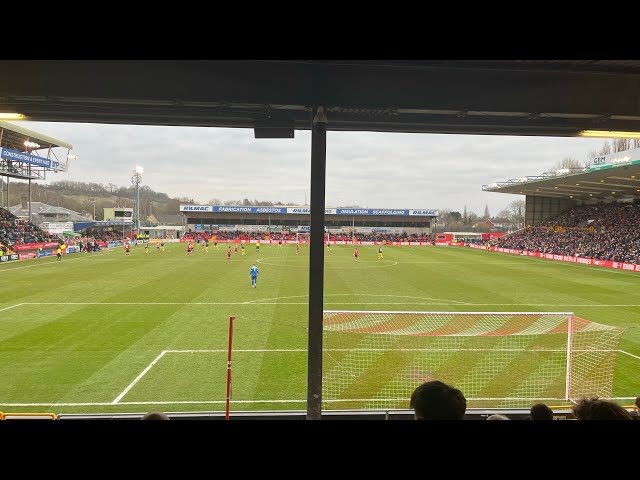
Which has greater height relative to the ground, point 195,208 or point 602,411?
point 195,208

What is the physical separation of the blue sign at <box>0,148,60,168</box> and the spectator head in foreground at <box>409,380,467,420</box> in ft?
140

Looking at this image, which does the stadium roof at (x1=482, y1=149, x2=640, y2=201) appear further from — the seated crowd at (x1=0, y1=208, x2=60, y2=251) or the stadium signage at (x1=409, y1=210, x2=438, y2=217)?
the seated crowd at (x1=0, y1=208, x2=60, y2=251)

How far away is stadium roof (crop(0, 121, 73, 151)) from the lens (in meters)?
33.7

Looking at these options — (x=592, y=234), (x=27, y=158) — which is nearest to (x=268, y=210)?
(x=27, y=158)

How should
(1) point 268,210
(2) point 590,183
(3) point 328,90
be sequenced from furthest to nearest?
(1) point 268,210, (2) point 590,183, (3) point 328,90

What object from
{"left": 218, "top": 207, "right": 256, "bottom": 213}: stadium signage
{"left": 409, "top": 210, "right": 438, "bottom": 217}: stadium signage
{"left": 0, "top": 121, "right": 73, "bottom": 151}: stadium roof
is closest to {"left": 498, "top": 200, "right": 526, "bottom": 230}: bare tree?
{"left": 409, "top": 210, "right": 438, "bottom": 217}: stadium signage

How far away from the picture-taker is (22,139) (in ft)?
125

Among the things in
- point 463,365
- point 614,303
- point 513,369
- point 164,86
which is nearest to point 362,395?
point 463,365

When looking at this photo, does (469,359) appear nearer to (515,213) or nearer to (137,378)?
(137,378)

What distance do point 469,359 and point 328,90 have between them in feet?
26.8
